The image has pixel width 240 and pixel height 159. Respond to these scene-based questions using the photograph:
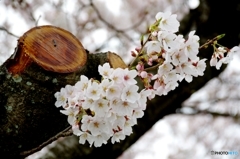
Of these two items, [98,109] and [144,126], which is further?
[144,126]

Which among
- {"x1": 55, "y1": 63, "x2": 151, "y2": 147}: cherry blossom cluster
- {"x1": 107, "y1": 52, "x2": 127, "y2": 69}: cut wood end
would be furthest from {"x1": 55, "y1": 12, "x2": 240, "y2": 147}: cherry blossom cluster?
{"x1": 107, "y1": 52, "x2": 127, "y2": 69}: cut wood end

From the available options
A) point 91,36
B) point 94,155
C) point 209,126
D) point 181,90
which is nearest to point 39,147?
point 94,155

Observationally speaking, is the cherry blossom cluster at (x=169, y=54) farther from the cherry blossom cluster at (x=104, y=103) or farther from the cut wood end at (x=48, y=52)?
the cut wood end at (x=48, y=52)

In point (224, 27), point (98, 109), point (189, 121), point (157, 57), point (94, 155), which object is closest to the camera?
point (98, 109)

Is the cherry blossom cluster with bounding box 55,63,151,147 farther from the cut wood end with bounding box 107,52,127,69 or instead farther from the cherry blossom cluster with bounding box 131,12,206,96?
the cut wood end with bounding box 107,52,127,69

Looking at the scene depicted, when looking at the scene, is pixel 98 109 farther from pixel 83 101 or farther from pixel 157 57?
pixel 157 57

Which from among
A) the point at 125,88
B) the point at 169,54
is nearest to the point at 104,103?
the point at 125,88

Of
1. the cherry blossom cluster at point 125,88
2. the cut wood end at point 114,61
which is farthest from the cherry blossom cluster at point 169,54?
the cut wood end at point 114,61
